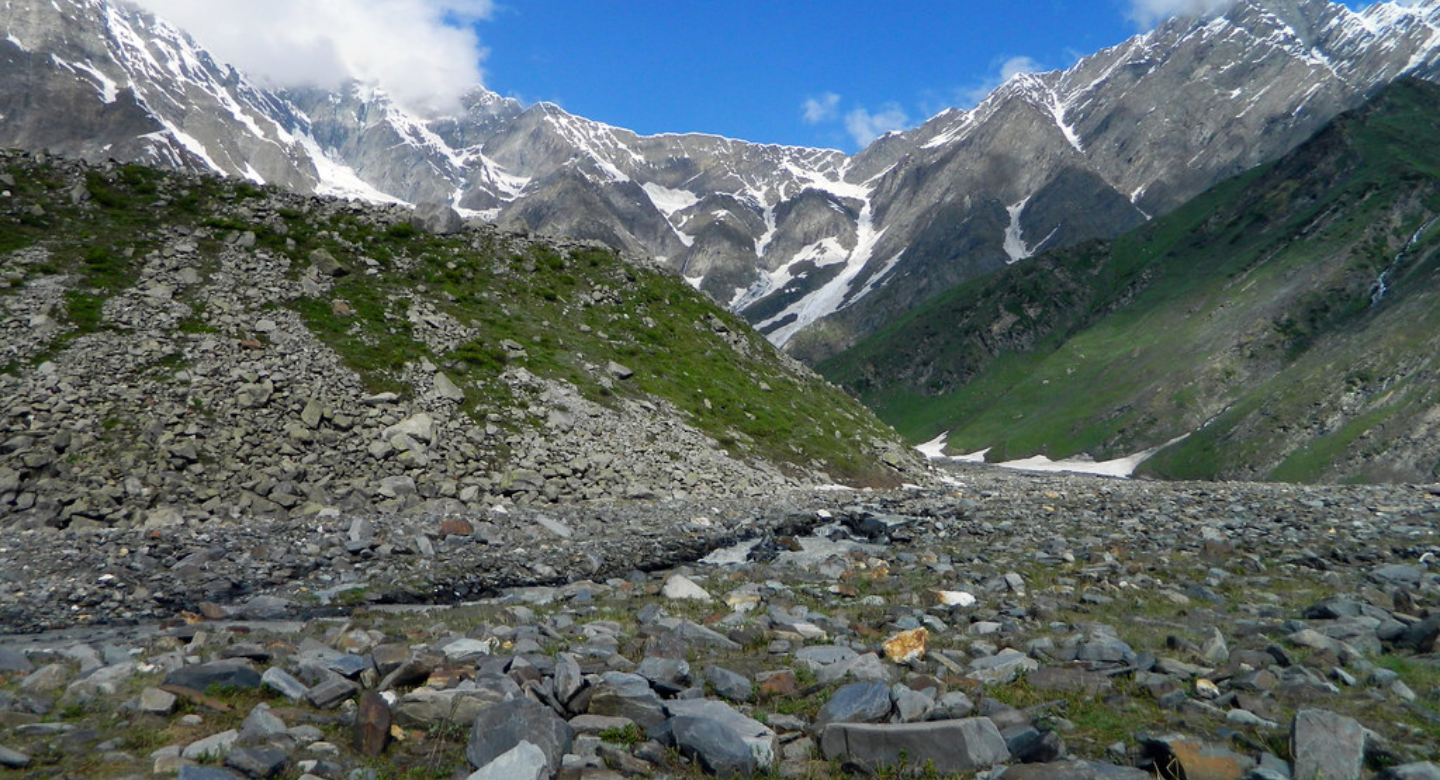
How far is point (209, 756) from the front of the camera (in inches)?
328

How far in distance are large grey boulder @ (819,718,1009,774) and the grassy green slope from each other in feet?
115

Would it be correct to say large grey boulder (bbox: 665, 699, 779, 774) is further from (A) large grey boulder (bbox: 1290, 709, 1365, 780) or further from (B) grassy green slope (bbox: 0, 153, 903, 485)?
(B) grassy green slope (bbox: 0, 153, 903, 485)

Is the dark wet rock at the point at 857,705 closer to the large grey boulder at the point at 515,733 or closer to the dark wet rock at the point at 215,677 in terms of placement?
the large grey boulder at the point at 515,733

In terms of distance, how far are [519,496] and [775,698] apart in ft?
88.6

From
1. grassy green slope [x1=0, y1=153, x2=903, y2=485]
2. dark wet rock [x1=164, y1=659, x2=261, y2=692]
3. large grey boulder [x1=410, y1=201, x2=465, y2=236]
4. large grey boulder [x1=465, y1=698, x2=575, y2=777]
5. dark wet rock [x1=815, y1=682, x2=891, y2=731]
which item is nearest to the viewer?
large grey boulder [x1=465, y1=698, x2=575, y2=777]

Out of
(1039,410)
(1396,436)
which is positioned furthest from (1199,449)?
(1039,410)

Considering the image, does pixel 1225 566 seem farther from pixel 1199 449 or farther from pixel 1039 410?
pixel 1039 410

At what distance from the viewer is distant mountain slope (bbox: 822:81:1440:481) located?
9406cm

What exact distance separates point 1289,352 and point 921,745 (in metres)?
164

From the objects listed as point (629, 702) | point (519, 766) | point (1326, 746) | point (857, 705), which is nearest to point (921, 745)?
point (857, 705)

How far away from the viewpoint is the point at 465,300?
5209 cm

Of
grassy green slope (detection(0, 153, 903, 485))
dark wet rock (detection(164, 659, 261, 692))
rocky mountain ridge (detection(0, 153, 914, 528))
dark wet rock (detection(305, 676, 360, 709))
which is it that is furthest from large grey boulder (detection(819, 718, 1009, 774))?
grassy green slope (detection(0, 153, 903, 485))

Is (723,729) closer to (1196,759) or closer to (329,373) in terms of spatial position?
(1196,759)

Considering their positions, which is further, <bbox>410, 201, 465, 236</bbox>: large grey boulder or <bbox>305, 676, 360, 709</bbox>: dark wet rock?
<bbox>410, 201, 465, 236</bbox>: large grey boulder
